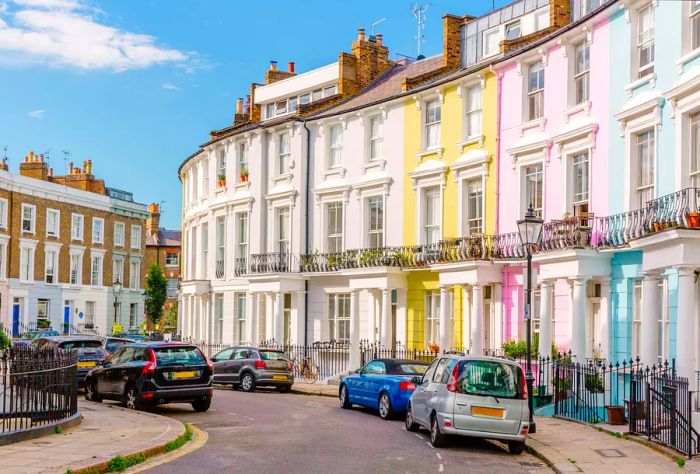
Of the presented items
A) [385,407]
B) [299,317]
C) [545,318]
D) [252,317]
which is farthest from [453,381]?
[252,317]

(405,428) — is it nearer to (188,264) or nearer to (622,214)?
(622,214)

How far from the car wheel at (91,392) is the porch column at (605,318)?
12550 millimetres

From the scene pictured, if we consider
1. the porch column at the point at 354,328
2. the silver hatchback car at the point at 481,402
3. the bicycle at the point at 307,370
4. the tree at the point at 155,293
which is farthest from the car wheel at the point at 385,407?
the tree at the point at 155,293

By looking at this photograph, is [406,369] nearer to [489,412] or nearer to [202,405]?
[202,405]

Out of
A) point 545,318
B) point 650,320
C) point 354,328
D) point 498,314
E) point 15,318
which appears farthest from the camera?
point 15,318

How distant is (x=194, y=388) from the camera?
21328mm

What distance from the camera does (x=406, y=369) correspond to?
2217cm

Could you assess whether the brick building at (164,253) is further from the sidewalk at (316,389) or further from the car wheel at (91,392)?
the car wheel at (91,392)

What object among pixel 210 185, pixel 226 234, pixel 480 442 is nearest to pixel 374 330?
pixel 226 234

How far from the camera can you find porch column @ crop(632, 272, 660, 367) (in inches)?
752

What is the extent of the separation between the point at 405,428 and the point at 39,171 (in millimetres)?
47453

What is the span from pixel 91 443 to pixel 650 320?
11254mm

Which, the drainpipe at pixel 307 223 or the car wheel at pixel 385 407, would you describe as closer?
the car wheel at pixel 385 407

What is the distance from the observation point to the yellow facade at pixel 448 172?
96.1ft
